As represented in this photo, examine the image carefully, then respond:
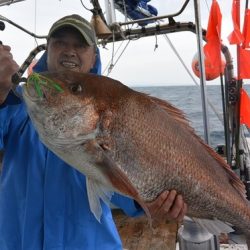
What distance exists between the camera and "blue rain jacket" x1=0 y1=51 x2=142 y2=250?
1903mm

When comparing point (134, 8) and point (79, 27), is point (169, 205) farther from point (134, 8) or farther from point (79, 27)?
point (134, 8)

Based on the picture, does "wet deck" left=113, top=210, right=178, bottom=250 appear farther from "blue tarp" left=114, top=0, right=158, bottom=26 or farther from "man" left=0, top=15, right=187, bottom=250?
"blue tarp" left=114, top=0, right=158, bottom=26

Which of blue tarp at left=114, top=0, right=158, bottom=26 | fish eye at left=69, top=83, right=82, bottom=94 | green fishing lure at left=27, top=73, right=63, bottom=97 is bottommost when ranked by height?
fish eye at left=69, top=83, right=82, bottom=94

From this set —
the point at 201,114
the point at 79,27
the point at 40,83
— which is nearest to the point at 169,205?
the point at 40,83

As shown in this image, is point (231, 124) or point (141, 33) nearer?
point (231, 124)

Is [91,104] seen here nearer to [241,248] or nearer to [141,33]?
[241,248]

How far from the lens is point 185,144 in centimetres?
184

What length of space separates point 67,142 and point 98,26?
2.77 m

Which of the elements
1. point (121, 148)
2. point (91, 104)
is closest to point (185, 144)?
point (121, 148)

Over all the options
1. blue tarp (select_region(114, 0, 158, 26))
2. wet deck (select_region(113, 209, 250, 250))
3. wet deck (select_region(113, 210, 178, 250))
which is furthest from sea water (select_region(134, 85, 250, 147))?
wet deck (select_region(113, 210, 178, 250))

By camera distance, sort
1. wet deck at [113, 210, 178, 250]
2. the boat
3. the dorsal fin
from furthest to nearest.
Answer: wet deck at [113, 210, 178, 250] → the boat → the dorsal fin

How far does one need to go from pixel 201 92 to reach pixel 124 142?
5.75 ft

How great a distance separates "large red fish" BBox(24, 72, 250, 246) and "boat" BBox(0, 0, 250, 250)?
3.75ft

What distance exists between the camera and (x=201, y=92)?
10.6 ft
